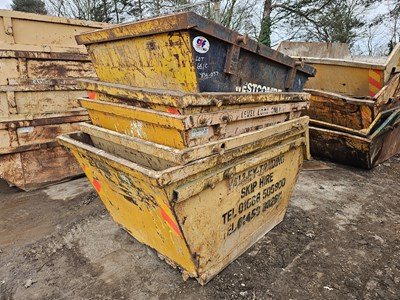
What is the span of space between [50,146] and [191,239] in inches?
126

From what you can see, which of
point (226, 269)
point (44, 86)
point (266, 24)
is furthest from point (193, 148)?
point (266, 24)

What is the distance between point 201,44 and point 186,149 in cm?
67

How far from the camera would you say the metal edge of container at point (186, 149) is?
5.98ft

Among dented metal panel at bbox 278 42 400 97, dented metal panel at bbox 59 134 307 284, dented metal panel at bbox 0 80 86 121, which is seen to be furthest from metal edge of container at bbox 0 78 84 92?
dented metal panel at bbox 278 42 400 97

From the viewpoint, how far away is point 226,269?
8.32 feet

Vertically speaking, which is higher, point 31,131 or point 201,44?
point 201,44

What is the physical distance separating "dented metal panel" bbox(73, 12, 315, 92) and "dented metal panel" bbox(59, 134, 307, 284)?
1.88 ft

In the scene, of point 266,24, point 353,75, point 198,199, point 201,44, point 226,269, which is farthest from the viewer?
point 266,24

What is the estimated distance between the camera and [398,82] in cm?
473

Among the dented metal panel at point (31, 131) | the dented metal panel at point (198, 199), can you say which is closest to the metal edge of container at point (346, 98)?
the dented metal panel at point (198, 199)

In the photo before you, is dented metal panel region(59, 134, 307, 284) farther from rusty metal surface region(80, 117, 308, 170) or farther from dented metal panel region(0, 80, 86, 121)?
dented metal panel region(0, 80, 86, 121)

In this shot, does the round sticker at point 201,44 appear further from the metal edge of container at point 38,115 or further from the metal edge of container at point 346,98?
the metal edge of container at point 346,98

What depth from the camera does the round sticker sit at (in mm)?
1802

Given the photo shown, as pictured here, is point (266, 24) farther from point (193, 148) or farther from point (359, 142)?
point (193, 148)
